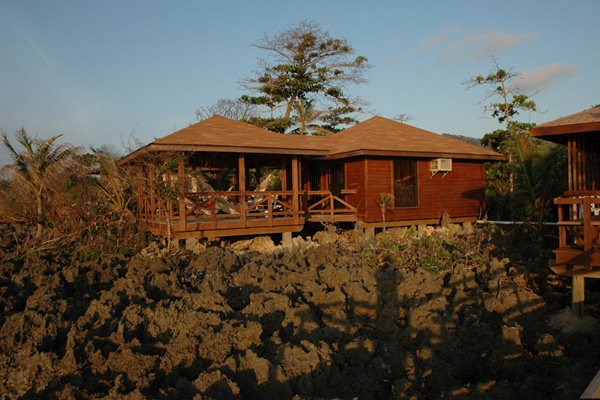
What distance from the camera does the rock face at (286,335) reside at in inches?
175

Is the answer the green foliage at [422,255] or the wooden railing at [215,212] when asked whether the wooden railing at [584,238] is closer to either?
the green foliage at [422,255]

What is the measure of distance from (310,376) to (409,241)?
18.1 ft

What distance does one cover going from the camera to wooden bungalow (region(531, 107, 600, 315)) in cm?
644

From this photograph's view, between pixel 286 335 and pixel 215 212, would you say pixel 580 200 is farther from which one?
pixel 215 212

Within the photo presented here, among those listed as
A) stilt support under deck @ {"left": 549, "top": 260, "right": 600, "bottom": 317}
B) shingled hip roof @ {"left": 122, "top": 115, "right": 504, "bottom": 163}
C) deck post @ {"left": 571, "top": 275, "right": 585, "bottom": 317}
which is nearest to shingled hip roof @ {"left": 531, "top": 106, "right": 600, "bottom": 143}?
stilt support under deck @ {"left": 549, "top": 260, "right": 600, "bottom": 317}

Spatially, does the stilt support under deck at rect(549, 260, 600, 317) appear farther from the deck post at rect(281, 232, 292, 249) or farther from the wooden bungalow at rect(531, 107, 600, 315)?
A: the deck post at rect(281, 232, 292, 249)

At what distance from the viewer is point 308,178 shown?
16141 millimetres

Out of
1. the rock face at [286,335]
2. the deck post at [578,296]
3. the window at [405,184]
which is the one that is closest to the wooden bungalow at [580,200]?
the deck post at [578,296]

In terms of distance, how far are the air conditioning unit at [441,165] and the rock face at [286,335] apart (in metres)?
6.22

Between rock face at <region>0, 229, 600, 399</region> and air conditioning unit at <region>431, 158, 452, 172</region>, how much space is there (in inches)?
245

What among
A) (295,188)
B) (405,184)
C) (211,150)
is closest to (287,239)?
(295,188)

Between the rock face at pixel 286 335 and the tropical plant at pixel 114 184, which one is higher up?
the tropical plant at pixel 114 184

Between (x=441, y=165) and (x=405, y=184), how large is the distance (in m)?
1.28

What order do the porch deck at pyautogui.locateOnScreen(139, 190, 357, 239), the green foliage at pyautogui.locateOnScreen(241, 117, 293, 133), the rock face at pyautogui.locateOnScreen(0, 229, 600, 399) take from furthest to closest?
1. the green foliage at pyautogui.locateOnScreen(241, 117, 293, 133)
2. the porch deck at pyautogui.locateOnScreen(139, 190, 357, 239)
3. the rock face at pyautogui.locateOnScreen(0, 229, 600, 399)
